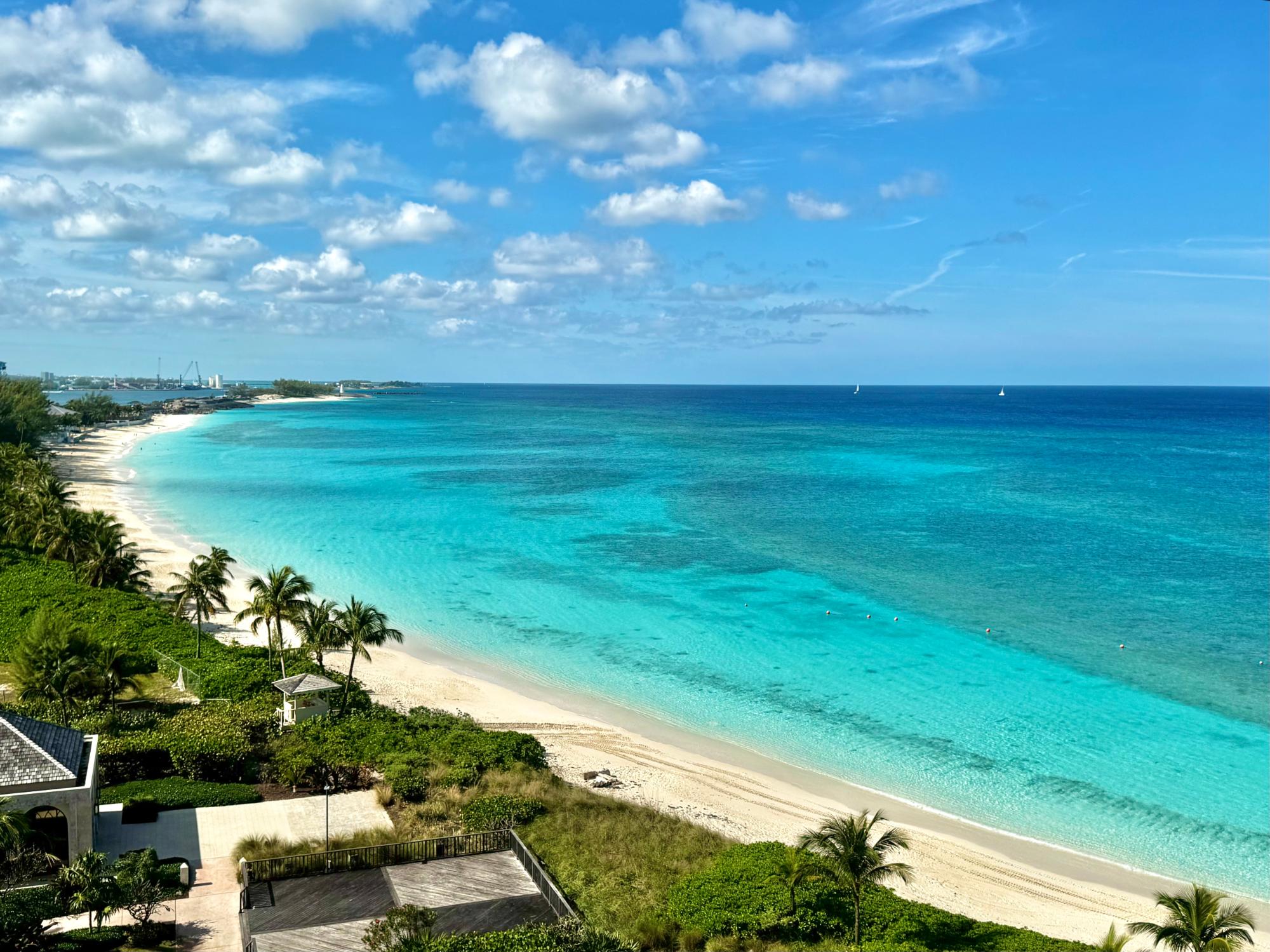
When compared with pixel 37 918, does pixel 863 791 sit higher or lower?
lower

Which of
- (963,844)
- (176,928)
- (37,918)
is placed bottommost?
(963,844)

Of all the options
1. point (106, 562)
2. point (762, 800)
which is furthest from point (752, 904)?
point (106, 562)

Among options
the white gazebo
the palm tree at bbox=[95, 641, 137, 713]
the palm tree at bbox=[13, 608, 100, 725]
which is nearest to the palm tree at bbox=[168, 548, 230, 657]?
the palm tree at bbox=[95, 641, 137, 713]

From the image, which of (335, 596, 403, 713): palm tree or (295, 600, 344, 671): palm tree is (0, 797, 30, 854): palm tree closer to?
(335, 596, 403, 713): palm tree

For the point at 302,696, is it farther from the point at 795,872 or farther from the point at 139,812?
the point at 795,872

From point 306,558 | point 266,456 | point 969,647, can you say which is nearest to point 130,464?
point 266,456

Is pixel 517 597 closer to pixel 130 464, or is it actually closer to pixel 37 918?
pixel 37 918

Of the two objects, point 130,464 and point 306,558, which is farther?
point 130,464

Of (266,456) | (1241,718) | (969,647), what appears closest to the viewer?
A: (1241,718)

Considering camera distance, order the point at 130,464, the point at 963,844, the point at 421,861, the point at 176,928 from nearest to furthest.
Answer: the point at 176,928
the point at 421,861
the point at 963,844
the point at 130,464
